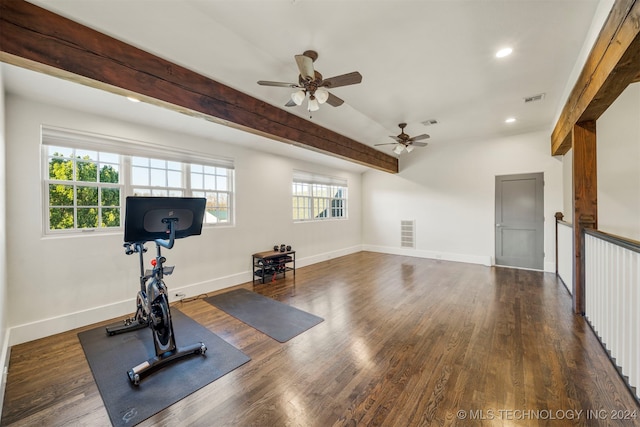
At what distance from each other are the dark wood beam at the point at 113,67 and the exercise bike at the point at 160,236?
997 mm

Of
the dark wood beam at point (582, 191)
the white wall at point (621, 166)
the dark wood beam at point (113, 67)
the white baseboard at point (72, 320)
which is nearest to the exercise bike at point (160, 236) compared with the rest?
the dark wood beam at point (113, 67)

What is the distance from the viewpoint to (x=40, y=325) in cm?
277

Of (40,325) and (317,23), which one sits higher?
(317,23)

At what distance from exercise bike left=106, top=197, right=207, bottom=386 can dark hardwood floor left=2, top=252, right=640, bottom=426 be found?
1.42ft

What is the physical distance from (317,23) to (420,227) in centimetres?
591

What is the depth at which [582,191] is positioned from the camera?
311 cm

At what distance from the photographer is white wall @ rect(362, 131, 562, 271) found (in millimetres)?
5289

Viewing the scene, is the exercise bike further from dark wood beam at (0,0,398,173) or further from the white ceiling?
the white ceiling

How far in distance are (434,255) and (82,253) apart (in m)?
6.98

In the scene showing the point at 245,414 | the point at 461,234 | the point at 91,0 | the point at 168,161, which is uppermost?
the point at 91,0

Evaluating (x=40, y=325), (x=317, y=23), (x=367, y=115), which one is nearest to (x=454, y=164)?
(x=367, y=115)

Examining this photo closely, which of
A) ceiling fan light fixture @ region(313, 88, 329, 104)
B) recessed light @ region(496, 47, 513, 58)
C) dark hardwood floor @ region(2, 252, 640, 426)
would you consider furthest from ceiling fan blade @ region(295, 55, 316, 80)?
dark hardwood floor @ region(2, 252, 640, 426)

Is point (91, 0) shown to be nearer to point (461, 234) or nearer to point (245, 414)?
point (245, 414)

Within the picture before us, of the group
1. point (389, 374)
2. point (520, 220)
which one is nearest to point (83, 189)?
point (389, 374)
